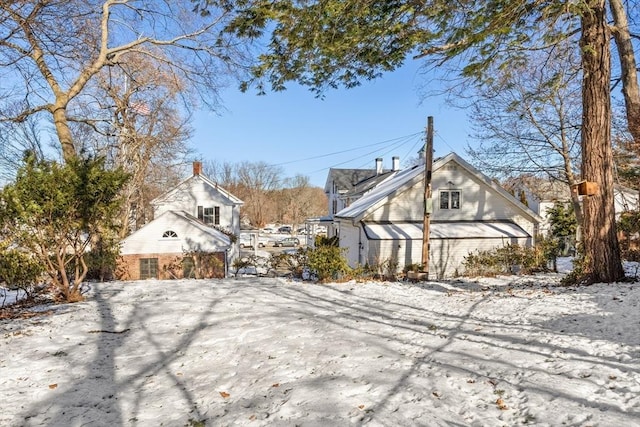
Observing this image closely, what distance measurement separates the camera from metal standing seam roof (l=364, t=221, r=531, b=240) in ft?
57.0

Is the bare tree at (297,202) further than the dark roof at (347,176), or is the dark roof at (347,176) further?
the bare tree at (297,202)

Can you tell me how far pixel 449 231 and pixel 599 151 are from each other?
1070 cm

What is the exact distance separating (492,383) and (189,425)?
112 inches

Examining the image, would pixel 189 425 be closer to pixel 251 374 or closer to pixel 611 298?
pixel 251 374

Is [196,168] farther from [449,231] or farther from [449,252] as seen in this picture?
[449,252]

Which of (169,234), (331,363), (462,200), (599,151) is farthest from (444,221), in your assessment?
(331,363)

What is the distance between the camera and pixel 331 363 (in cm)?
443

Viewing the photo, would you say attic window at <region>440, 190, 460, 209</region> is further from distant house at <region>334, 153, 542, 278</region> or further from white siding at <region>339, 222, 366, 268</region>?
white siding at <region>339, 222, 366, 268</region>

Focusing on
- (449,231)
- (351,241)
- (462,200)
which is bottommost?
(351,241)

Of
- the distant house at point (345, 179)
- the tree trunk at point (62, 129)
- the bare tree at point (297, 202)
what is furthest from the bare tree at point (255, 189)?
the tree trunk at point (62, 129)

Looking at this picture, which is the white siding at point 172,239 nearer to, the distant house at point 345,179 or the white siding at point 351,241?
the white siding at point 351,241

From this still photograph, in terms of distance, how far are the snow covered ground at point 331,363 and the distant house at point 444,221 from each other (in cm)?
975

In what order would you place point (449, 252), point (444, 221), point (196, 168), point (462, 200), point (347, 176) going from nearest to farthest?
point (449, 252)
point (444, 221)
point (462, 200)
point (196, 168)
point (347, 176)

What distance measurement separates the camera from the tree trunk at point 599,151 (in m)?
7.68
